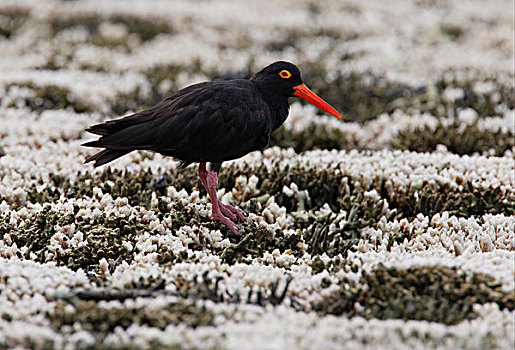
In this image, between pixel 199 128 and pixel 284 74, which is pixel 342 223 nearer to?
pixel 284 74

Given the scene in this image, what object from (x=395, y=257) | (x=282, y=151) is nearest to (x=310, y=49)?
(x=282, y=151)

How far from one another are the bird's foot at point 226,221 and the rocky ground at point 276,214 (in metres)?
0.11

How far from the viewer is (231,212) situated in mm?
6926

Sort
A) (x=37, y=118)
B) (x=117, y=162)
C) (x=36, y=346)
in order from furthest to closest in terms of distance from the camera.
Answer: (x=37, y=118), (x=117, y=162), (x=36, y=346)

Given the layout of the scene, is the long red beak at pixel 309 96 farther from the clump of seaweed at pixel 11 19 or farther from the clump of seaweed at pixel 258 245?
the clump of seaweed at pixel 11 19

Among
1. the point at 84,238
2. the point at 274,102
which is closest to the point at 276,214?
the point at 274,102

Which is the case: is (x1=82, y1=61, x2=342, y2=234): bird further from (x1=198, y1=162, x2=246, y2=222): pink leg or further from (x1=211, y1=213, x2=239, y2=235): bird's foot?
(x1=198, y1=162, x2=246, y2=222): pink leg

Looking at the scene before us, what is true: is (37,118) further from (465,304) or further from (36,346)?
(465,304)

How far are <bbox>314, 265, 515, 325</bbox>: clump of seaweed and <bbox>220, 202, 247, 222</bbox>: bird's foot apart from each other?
195 cm

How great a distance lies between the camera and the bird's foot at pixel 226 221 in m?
6.57

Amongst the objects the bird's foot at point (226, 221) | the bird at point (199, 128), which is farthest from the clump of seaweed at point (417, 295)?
the bird at point (199, 128)

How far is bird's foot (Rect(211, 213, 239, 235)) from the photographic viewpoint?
21.6 feet

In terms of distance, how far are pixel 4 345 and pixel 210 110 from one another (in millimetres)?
3156

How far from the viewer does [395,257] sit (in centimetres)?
565
